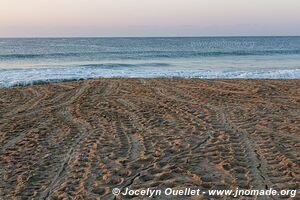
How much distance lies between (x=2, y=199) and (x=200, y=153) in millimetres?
3053

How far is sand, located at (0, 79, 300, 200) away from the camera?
4707 mm

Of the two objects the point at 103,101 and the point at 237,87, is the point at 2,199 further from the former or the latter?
the point at 237,87

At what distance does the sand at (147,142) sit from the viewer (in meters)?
4.71

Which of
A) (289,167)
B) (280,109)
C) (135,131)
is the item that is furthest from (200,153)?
(280,109)

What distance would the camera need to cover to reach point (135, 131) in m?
7.29
